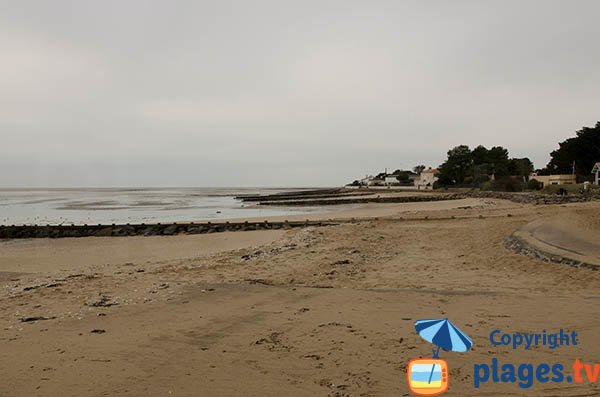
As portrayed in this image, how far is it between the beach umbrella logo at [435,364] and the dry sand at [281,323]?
0.35 feet

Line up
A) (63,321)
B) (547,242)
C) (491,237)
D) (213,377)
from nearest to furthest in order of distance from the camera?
(213,377)
(63,321)
(547,242)
(491,237)

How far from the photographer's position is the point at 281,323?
6.29 m

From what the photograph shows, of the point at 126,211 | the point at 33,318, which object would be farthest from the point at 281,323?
the point at 126,211

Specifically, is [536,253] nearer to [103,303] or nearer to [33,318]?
[103,303]

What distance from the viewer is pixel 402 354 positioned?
4840 mm

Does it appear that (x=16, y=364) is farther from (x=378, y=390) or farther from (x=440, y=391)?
(x=440, y=391)

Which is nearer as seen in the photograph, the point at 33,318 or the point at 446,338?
the point at 446,338

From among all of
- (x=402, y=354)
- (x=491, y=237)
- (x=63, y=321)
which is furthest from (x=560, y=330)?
(x=491, y=237)

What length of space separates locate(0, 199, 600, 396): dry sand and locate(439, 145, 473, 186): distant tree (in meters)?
81.7

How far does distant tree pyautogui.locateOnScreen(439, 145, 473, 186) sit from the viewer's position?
8838 centimetres

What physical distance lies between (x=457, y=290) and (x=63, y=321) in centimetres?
682

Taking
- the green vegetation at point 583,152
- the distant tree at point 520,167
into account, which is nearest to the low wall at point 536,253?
the green vegetation at point 583,152

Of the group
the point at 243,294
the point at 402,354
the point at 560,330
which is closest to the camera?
the point at 402,354

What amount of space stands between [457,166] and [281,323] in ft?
296
